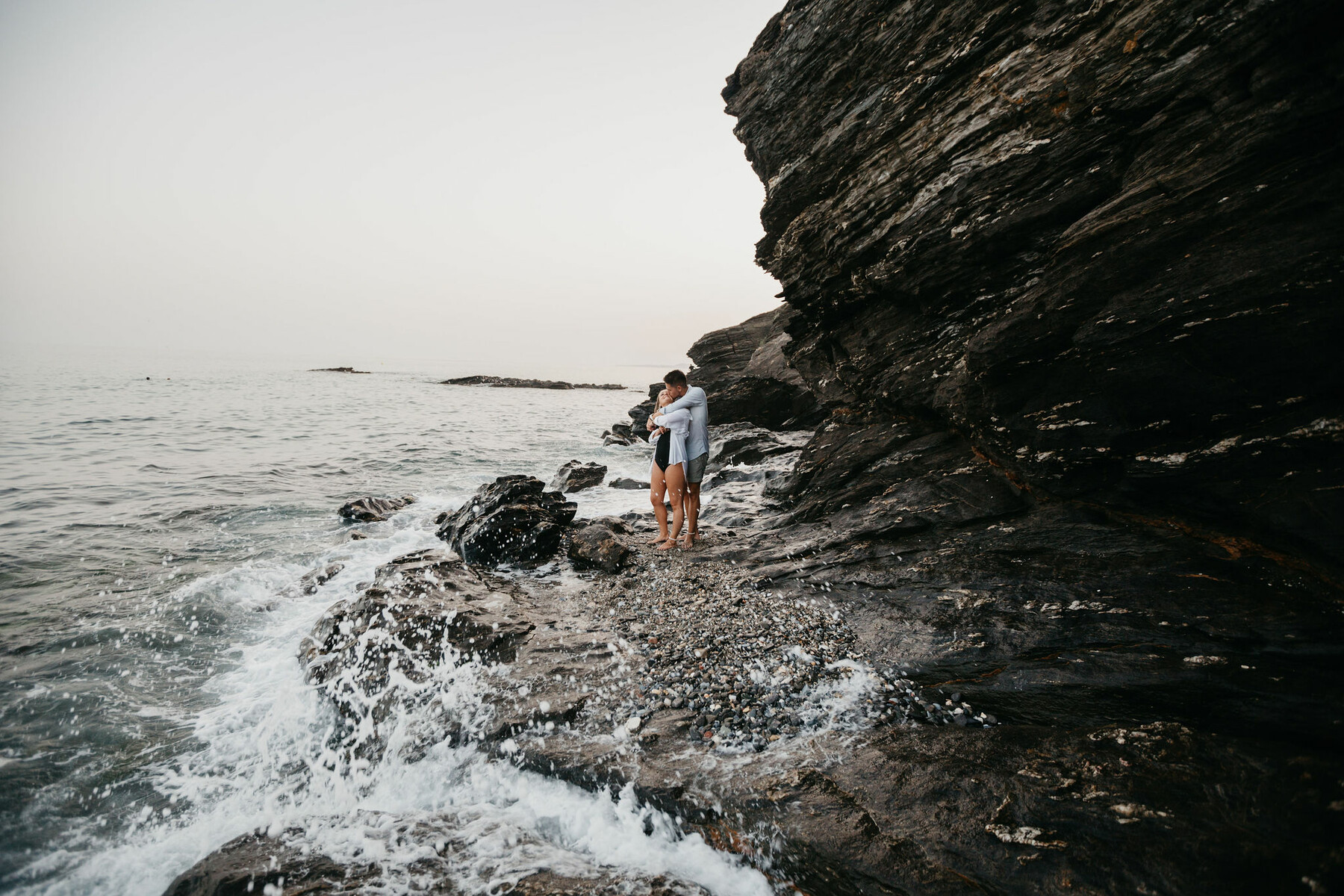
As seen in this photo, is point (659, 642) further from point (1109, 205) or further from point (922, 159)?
point (922, 159)

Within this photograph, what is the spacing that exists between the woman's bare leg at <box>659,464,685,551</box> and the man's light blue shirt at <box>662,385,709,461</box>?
1.62 ft

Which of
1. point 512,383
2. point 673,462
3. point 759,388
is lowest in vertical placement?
point 673,462

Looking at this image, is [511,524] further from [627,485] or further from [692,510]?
[627,485]

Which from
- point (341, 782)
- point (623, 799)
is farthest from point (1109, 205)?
point (341, 782)

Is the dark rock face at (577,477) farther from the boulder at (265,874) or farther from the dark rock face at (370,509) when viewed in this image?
the boulder at (265,874)

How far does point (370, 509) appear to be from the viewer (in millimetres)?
16547

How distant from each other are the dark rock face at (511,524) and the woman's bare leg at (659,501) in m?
2.46

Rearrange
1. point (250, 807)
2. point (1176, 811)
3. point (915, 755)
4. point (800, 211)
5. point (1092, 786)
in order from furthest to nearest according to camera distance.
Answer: point (800, 211)
point (250, 807)
point (915, 755)
point (1092, 786)
point (1176, 811)

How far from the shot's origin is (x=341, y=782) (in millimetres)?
5977

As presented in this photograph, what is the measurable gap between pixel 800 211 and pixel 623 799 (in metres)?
12.0

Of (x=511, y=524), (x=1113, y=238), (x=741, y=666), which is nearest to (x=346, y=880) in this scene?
(x=741, y=666)

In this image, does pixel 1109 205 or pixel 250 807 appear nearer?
pixel 250 807

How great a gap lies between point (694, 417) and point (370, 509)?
1168 cm

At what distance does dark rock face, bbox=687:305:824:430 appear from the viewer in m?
29.2
